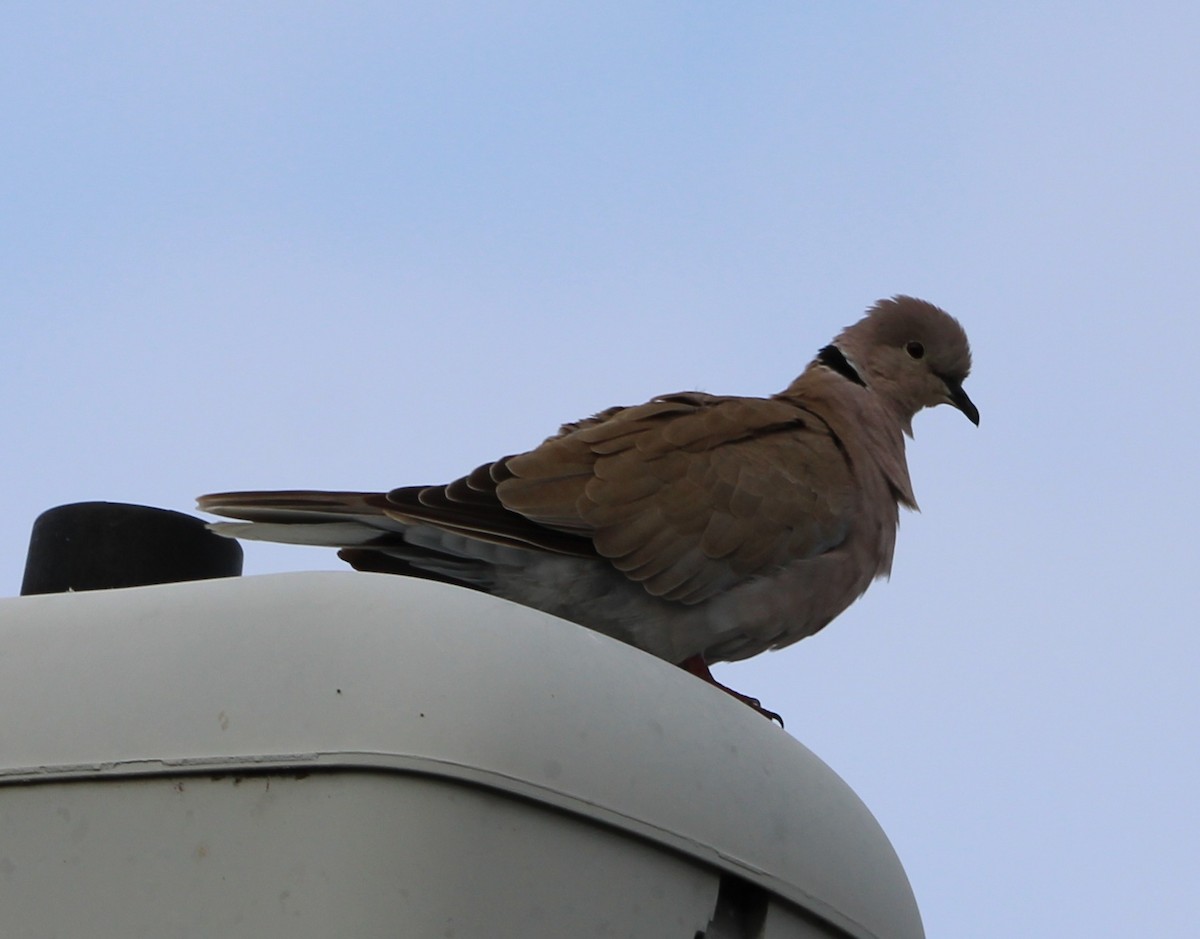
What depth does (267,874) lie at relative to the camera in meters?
1.67

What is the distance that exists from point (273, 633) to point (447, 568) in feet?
6.70

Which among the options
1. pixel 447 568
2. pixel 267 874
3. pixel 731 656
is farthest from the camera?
pixel 731 656

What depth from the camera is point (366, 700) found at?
173 centimetres

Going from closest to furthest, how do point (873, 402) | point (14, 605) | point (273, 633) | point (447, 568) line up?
point (273, 633)
point (14, 605)
point (447, 568)
point (873, 402)

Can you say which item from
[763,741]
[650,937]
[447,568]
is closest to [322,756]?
[650,937]

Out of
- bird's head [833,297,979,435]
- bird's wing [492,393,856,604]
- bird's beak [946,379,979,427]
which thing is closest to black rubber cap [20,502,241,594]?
bird's wing [492,393,856,604]

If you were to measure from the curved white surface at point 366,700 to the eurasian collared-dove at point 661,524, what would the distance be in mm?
1494

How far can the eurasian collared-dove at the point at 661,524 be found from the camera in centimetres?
361

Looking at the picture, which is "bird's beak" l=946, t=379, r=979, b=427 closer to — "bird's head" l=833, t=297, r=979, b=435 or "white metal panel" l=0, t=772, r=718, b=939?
"bird's head" l=833, t=297, r=979, b=435

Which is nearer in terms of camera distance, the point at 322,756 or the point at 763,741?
the point at 322,756

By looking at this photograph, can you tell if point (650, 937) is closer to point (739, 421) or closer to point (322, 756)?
point (322, 756)

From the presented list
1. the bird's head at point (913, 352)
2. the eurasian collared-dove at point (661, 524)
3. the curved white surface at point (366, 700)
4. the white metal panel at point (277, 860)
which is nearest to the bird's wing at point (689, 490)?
the eurasian collared-dove at point (661, 524)

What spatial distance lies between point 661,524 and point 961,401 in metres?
2.02

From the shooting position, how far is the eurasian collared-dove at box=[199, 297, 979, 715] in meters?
3.61
